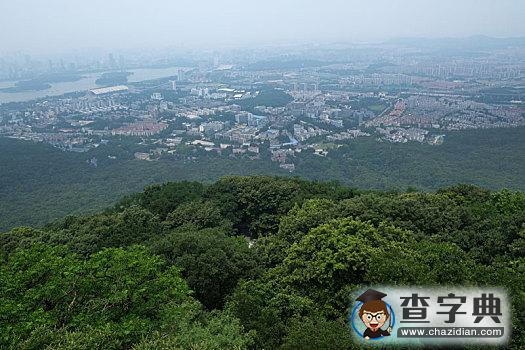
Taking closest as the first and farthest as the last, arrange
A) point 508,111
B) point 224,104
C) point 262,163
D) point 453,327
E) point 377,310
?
point 453,327
point 377,310
point 262,163
point 508,111
point 224,104

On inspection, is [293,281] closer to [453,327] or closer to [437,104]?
[453,327]

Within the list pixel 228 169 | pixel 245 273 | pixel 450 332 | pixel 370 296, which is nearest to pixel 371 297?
pixel 370 296

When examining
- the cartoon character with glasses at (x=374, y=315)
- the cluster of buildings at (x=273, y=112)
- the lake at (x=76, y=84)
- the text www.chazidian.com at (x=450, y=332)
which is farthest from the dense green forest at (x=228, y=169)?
the lake at (x=76, y=84)

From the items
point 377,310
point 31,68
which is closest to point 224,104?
point 377,310

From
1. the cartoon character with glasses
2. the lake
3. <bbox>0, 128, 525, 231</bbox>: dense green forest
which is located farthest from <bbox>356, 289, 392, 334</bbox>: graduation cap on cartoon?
the lake

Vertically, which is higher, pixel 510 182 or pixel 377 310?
pixel 377 310

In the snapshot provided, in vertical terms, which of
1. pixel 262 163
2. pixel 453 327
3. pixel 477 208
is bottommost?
pixel 262 163

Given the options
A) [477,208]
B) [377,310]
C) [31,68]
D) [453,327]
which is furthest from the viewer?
[31,68]
